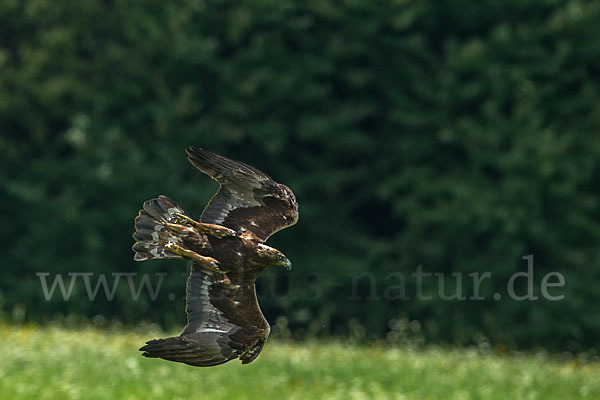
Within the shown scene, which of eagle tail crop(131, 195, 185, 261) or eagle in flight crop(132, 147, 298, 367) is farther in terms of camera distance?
eagle tail crop(131, 195, 185, 261)

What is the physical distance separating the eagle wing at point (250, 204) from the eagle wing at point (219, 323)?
37cm

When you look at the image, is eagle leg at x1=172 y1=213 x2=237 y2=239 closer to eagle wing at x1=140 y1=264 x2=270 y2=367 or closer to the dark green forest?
eagle wing at x1=140 y1=264 x2=270 y2=367

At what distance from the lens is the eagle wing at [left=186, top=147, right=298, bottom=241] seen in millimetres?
5074

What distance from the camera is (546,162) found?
14.0 m

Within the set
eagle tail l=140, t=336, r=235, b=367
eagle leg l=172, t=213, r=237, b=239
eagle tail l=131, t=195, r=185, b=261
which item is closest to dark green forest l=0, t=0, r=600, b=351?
eagle tail l=131, t=195, r=185, b=261

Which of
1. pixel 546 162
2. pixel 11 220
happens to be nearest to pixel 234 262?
pixel 546 162

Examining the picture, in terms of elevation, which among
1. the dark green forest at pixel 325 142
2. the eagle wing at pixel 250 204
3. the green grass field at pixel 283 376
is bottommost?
the green grass field at pixel 283 376

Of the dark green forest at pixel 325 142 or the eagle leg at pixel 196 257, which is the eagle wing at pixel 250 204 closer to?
the eagle leg at pixel 196 257

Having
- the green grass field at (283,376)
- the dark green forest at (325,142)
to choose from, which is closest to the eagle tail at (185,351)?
the green grass field at (283,376)

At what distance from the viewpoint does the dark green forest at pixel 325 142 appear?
1451 centimetres

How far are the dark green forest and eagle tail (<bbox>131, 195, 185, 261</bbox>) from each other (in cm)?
981

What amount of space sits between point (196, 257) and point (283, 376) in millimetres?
5241

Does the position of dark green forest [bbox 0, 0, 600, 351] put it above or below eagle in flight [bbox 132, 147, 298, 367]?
above

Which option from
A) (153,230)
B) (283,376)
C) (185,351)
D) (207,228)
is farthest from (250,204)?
(283,376)
